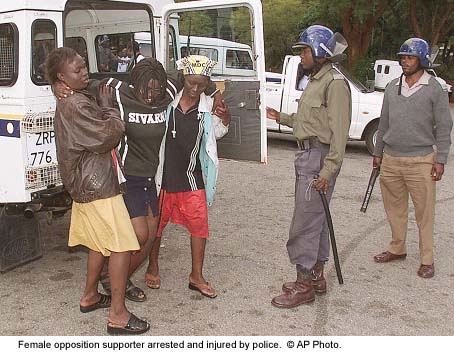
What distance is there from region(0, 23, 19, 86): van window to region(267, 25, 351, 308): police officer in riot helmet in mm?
1942

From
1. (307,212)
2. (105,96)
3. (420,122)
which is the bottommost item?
(307,212)

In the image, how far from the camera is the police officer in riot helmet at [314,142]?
3.61m

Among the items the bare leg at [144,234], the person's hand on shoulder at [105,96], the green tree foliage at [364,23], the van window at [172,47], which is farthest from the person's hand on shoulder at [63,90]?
the green tree foliage at [364,23]

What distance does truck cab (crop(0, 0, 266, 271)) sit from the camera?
383 centimetres

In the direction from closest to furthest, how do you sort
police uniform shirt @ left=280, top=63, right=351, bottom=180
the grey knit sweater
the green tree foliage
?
police uniform shirt @ left=280, top=63, right=351, bottom=180 < the grey knit sweater < the green tree foliage

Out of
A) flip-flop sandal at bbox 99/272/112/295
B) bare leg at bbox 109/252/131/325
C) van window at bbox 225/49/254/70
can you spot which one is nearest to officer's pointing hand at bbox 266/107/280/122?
van window at bbox 225/49/254/70

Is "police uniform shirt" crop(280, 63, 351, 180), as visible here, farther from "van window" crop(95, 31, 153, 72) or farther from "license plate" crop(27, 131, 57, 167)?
"van window" crop(95, 31, 153, 72)

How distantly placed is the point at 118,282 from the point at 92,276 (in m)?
0.35

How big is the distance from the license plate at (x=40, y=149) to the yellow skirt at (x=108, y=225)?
2.21 feet

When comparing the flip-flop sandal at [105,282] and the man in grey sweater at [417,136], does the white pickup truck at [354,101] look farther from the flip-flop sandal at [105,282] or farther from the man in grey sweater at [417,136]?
the flip-flop sandal at [105,282]

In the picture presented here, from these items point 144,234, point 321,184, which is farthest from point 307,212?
point 144,234

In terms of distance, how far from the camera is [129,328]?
3.46 m

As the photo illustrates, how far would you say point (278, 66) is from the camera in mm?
26453

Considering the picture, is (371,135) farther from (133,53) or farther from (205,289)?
(205,289)
